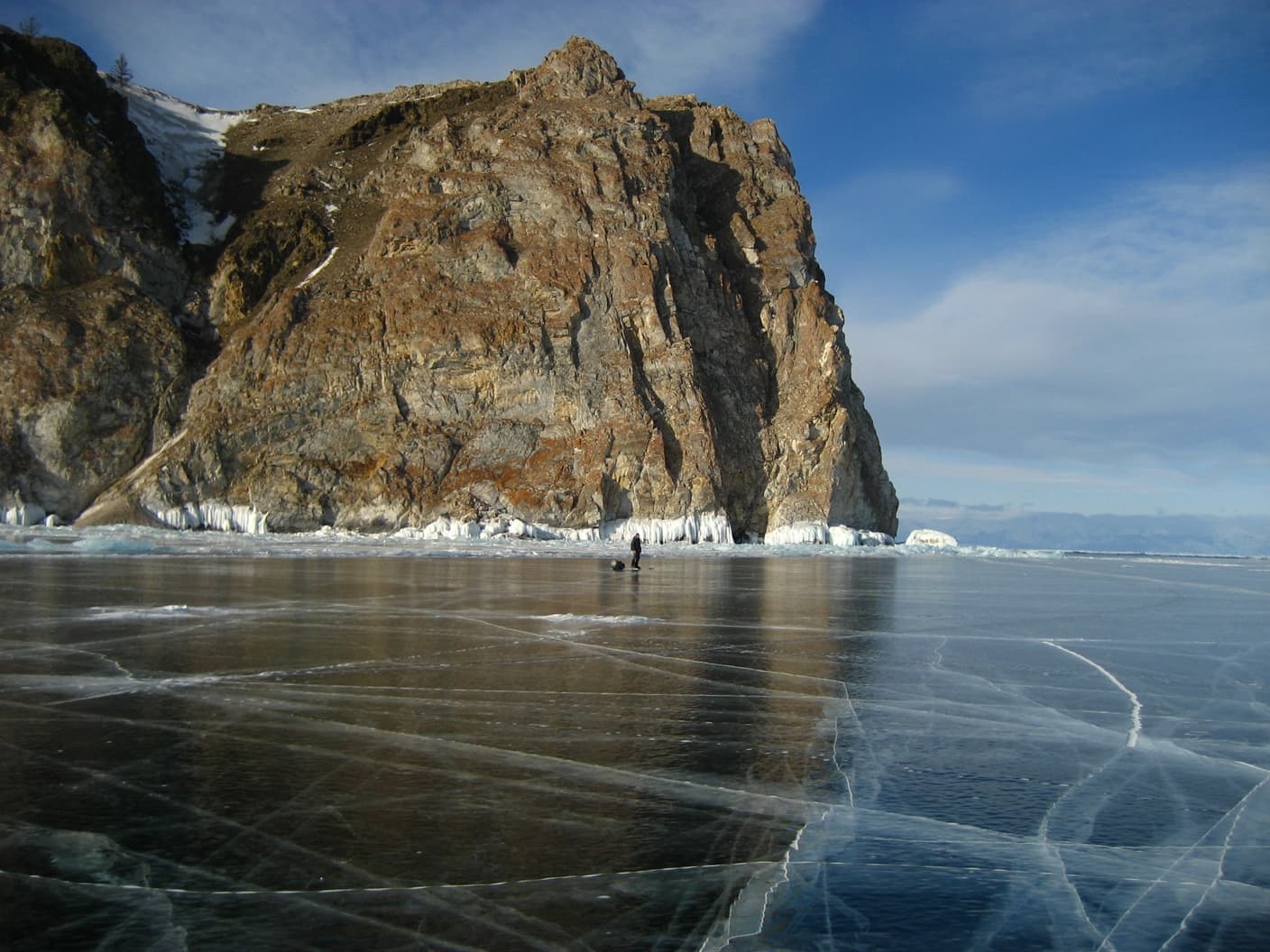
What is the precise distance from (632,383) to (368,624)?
51.5 meters

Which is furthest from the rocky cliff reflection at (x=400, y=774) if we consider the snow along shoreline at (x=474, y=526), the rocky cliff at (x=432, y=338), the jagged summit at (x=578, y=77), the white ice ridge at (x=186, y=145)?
the white ice ridge at (x=186, y=145)

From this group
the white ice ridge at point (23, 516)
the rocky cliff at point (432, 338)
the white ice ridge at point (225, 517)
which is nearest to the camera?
the white ice ridge at point (23, 516)

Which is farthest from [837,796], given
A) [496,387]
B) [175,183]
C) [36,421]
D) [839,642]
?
[175,183]

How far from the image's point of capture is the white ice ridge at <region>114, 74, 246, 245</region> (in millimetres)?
78375

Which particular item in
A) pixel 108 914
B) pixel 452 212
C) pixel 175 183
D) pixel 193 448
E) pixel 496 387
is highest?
pixel 175 183

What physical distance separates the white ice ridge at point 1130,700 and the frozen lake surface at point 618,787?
65mm

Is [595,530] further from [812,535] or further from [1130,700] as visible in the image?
[1130,700]

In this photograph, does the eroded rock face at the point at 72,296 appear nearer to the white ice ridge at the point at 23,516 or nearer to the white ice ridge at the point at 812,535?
the white ice ridge at the point at 23,516

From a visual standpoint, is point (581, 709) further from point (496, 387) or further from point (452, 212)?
point (452, 212)

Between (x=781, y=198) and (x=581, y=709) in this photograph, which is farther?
(x=781, y=198)

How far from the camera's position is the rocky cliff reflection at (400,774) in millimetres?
4785

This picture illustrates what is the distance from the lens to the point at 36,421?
60.0m

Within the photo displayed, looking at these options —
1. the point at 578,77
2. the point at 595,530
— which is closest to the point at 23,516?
the point at 595,530

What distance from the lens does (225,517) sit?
2398 inches
